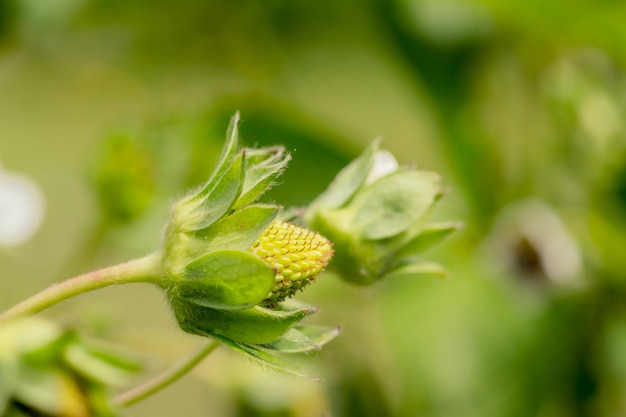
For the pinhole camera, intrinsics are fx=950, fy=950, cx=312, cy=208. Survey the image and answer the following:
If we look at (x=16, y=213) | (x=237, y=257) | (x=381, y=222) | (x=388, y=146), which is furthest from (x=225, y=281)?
(x=388, y=146)

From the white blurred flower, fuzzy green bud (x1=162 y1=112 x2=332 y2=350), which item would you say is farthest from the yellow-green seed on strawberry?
the white blurred flower

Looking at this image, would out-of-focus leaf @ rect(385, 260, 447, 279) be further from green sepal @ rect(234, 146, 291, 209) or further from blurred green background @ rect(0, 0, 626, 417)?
blurred green background @ rect(0, 0, 626, 417)

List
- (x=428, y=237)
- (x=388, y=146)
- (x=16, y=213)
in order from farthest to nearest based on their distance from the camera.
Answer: (x=388, y=146) → (x=16, y=213) → (x=428, y=237)

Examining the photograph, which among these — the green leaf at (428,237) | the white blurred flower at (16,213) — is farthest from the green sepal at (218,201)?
the white blurred flower at (16,213)

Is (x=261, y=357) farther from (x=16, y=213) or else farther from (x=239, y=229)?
(x=16, y=213)

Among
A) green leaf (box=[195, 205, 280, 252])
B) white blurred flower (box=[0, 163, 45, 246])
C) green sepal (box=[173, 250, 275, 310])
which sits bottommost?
green sepal (box=[173, 250, 275, 310])

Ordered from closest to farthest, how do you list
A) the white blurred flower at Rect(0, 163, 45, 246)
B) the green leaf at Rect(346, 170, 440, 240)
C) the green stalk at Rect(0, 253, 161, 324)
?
the green stalk at Rect(0, 253, 161, 324)
the green leaf at Rect(346, 170, 440, 240)
the white blurred flower at Rect(0, 163, 45, 246)

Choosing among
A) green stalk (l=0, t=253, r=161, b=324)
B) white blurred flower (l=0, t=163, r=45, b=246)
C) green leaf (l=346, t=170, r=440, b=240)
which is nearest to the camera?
green stalk (l=0, t=253, r=161, b=324)
